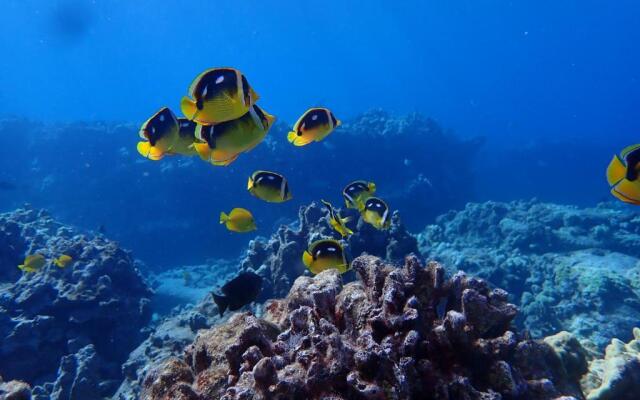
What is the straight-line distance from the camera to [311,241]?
27.3 feet

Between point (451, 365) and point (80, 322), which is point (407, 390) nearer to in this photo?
point (451, 365)

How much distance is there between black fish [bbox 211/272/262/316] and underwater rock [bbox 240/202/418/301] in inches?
158

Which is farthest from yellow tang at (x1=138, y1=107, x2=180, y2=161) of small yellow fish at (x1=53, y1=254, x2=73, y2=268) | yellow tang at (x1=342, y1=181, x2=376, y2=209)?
small yellow fish at (x1=53, y1=254, x2=73, y2=268)

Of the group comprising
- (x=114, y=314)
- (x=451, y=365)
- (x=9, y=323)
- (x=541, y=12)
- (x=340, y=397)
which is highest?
(x=541, y=12)

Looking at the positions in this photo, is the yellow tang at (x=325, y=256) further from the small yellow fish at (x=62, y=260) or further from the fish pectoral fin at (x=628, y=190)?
the small yellow fish at (x=62, y=260)

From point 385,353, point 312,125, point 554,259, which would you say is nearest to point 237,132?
point 312,125

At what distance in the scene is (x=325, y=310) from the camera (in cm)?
313

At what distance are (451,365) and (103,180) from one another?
25633mm

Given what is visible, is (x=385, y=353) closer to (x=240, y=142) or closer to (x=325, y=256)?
(x=240, y=142)

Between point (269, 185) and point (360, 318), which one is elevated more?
point (269, 185)

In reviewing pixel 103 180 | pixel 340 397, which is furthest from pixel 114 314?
pixel 103 180

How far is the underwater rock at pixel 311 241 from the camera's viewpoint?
331 inches

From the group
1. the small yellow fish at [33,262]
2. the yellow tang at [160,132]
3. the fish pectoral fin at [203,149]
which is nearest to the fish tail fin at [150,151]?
the yellow tang at [160,132]

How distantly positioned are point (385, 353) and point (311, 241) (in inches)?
239
